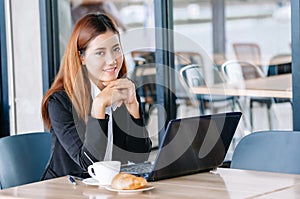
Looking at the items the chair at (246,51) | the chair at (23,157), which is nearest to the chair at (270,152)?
the chair at (23,157)

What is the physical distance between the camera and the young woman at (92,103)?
2.33 m

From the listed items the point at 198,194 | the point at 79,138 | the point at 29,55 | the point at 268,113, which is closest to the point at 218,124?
the point at 198,194

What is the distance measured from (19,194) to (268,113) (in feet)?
6.19

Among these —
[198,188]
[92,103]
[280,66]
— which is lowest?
[198,188]

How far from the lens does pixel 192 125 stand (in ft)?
6.47

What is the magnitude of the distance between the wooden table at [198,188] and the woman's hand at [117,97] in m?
0.27

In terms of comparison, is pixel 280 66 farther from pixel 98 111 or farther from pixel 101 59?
pixel 98 111

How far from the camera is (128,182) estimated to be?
6.17 feet

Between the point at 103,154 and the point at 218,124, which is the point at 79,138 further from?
the point at 218,124

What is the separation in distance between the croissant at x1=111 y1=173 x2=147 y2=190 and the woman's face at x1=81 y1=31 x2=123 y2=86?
1.94 ft

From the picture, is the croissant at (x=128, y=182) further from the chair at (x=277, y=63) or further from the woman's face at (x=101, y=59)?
the chair at (x=277, y=63)

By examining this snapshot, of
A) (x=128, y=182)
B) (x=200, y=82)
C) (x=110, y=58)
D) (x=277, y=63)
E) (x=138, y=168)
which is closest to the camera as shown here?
(x=128, y=182)

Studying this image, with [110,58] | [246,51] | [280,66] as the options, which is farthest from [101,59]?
[246,51]

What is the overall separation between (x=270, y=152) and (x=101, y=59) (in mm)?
A: 654
